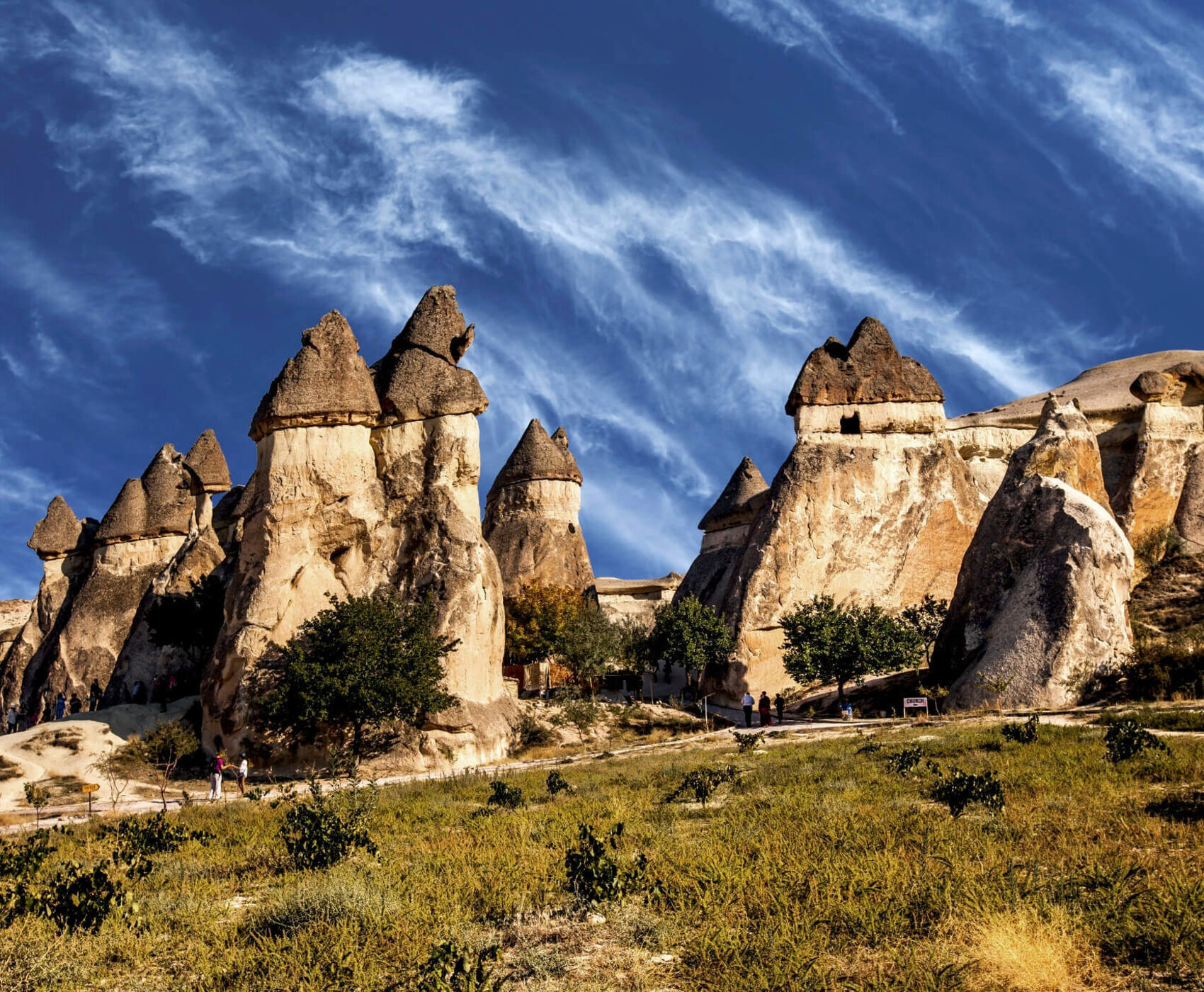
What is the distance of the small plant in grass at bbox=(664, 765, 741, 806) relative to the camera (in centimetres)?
1019

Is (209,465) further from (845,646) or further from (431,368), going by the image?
(845,646)

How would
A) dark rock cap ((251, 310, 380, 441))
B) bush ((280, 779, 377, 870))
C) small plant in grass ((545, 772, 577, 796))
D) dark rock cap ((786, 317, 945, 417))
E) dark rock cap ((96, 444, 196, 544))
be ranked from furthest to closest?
dark rock cap ((96, 444, 196, 544)) < dark rock cap ((786, 317, 945, 417)) < dark rock cap ((251, 310, 380, 441)) < small plant in grass ((545, 772, 577, 796)) < bush ((280, 779, 377, 870))

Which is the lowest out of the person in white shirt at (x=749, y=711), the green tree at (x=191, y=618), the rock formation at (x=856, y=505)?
the person in white shirt at (x=749, y=711)

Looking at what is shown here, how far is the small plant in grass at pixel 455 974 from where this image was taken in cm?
447

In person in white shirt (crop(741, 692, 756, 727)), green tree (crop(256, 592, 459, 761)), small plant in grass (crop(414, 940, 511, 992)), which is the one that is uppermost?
green tree (crop(256, 592, 459, 761))

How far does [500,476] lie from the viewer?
1464 inches

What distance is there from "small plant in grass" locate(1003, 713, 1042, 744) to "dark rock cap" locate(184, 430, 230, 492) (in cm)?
2973

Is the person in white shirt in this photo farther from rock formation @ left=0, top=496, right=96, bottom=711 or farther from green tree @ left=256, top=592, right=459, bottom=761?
rock formation @ left=0, top=496, right=96, bottom=711

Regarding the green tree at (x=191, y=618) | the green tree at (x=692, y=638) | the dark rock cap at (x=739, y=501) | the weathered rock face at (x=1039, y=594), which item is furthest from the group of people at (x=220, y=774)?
the dark rock cap at (x=739, y=501)

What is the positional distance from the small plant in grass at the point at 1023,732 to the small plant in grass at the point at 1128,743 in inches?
59.3

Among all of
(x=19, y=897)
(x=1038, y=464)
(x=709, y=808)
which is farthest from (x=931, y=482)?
(x=19, y=897)

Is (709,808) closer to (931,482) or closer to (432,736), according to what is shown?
(432,736)

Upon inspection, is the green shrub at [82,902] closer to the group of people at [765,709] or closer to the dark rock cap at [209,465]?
the group of people at [765,709]

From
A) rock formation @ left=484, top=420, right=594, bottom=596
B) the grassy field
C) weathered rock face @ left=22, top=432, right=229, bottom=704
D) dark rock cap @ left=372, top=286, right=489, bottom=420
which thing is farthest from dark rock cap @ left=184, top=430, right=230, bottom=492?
the grassy field
